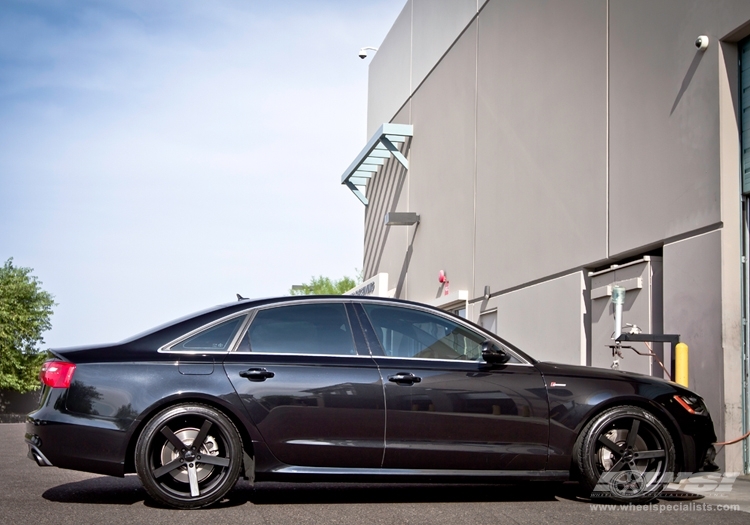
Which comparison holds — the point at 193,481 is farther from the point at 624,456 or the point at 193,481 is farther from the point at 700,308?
the point at 700,308

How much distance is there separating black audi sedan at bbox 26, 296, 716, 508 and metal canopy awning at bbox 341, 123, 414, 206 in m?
16.8

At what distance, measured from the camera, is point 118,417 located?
5801 mm

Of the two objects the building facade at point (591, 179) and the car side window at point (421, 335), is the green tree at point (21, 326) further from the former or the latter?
the car side window at point (421, 335)

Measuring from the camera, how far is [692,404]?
6.52m

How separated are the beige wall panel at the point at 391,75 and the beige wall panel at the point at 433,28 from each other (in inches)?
31.3

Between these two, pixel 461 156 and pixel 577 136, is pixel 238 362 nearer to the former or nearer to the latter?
pixel 577 136

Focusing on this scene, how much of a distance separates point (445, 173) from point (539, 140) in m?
5.50

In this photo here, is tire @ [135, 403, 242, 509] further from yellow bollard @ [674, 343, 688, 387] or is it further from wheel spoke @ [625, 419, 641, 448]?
yellow bollard @ [674, 343, 688, 387]

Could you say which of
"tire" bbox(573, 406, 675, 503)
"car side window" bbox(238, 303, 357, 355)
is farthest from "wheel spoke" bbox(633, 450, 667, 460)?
"car side window" bbox(238, 303, 357, 355)

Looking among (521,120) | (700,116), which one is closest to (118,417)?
(700,116)

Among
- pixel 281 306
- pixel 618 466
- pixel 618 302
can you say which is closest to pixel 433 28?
pixel 618 302

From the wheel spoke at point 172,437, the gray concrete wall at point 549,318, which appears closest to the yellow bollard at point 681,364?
the gray concrete wall at point 549,318

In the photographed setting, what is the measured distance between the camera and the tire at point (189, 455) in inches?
228

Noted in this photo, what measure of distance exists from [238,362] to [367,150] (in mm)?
18860
